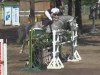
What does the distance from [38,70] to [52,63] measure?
2.28ft

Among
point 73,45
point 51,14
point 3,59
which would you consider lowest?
point 73,45

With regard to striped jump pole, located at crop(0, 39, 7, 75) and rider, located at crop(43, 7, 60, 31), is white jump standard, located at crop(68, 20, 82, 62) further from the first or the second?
striped jump pole, located at crop(0, 39, 7, 75)

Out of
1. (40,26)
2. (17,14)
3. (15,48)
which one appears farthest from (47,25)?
(17,14)

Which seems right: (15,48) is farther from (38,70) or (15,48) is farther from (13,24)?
(13,24)

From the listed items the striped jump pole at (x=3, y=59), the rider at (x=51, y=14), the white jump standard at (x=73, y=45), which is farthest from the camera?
the white jump standard at (x=73, y=45)

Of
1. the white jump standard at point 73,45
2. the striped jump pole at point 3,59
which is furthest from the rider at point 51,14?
the striped jump pole at point 3,59

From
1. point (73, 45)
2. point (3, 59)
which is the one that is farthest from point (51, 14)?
point (3, 59)

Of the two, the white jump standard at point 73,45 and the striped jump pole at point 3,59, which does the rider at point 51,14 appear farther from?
the striped jump pole at point 3,59

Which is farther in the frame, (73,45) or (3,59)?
(73,45)

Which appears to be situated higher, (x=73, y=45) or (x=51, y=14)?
(x=51, y=14)

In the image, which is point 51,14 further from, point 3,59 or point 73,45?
point 3,59

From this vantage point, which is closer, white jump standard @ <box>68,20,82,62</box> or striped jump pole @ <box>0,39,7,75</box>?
striped jump pole @ <box>0,39,7,75</box>

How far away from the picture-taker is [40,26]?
16.0 m

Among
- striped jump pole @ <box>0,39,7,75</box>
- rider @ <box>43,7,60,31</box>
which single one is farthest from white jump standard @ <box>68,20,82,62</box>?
striped jump pole @ <box>0,39,7,75</box>
